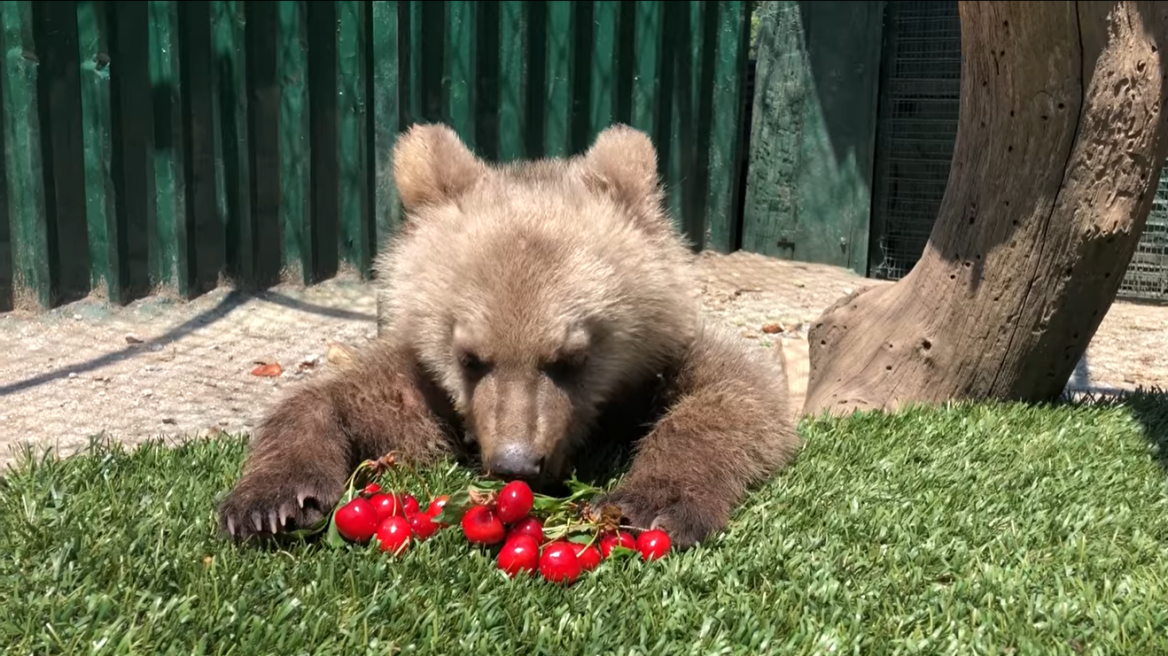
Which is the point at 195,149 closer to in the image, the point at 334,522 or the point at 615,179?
the point at 615,179

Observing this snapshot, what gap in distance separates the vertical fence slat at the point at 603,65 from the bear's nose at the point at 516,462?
540cm

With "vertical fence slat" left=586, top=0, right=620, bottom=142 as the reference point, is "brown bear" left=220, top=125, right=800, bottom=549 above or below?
below

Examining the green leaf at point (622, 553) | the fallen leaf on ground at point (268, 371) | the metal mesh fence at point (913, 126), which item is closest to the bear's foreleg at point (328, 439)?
the green leaf at point (622, 553)

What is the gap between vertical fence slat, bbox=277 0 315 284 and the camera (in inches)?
278

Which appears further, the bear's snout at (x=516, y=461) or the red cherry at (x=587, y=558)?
the bear's snout at (x=516, y=461)

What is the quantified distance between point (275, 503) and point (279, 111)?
4.73 meters

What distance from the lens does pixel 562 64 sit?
8000mm

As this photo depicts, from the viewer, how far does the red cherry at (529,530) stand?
2820 millimetres

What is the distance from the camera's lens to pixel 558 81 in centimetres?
802

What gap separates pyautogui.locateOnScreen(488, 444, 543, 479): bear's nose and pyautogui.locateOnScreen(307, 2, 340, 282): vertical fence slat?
4.72m

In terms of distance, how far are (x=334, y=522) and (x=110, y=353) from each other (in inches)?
138

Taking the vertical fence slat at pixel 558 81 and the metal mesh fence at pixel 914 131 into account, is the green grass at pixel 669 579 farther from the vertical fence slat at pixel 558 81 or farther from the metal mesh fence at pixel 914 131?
the metal mesh fence at pixel 914 131

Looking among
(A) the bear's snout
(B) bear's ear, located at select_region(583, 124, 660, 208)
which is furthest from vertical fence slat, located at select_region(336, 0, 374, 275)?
(A) the bear's snout

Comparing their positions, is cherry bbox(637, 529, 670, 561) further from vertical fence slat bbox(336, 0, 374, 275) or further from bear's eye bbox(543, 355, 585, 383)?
vertical fence slat bbox(336, 0, 374, 275)
